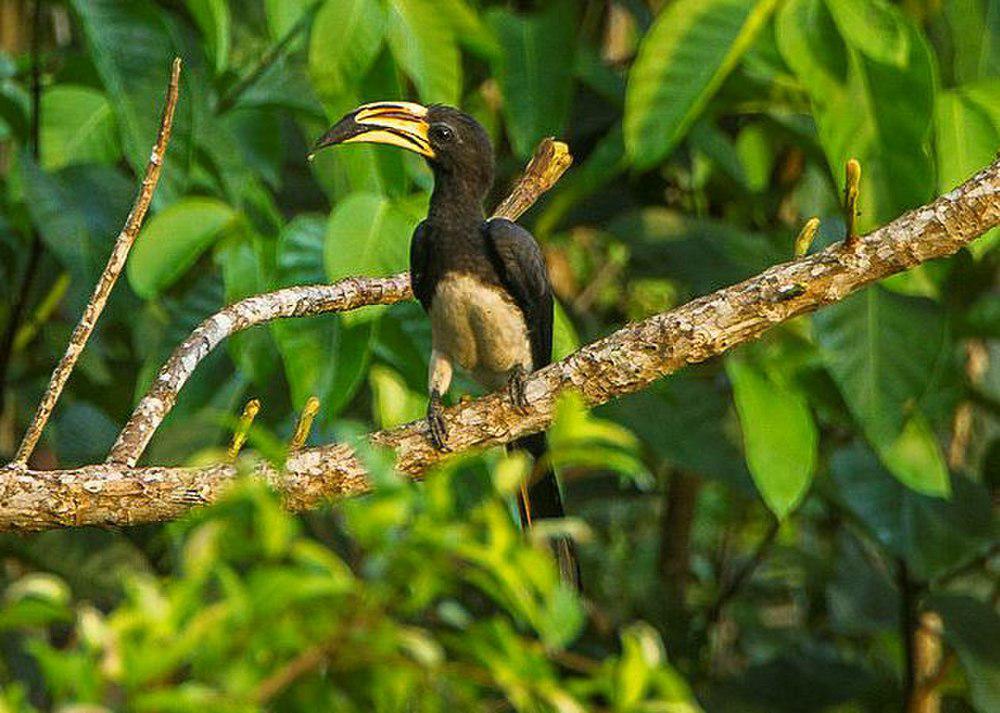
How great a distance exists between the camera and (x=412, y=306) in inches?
88.7

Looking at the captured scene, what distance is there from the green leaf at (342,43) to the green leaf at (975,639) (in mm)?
1415

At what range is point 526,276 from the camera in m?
2.01

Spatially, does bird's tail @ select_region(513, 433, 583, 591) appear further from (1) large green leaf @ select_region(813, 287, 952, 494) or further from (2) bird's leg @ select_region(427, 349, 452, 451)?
(1) large green leaf @ select_region(813, 287, 952, 494)

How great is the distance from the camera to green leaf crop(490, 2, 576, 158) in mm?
2496

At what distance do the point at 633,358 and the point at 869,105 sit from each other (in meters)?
0.80

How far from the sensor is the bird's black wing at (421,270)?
2025 mm

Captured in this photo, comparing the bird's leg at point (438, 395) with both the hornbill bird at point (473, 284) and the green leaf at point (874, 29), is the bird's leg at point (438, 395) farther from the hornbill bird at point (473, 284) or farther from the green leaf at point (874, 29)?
the green leaf at point (874, 29)

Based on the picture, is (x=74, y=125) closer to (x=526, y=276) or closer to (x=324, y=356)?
(x=324, y=356)

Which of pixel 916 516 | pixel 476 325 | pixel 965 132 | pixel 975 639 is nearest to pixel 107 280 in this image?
pixel 476 325

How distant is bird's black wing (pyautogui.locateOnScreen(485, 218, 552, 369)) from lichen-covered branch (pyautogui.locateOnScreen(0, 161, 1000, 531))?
42cm

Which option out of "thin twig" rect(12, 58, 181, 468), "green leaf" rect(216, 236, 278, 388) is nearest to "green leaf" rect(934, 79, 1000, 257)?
"green leaf" rect(216, 236, 278, 388)

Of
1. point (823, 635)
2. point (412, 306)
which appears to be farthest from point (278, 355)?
point (823, 635)

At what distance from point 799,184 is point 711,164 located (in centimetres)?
50

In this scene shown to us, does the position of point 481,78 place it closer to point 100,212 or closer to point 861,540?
point 100,212
